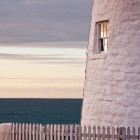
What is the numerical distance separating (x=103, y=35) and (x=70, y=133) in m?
5.35

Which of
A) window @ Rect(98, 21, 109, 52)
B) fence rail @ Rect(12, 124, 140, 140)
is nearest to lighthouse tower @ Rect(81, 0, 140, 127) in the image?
window @ Rect(98, 21, 109, 52)

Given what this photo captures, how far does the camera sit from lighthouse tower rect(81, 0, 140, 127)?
66.8ft

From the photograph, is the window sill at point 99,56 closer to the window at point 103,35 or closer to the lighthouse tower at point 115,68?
the lighthouse tower at point 115,68

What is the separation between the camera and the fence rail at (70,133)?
19.0 m

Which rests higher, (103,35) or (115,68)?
(103,35)

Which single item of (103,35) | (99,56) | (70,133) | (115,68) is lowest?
(70,133)

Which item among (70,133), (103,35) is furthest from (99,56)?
(70,133)

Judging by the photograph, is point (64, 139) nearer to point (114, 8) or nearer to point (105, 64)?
point (105, 64)

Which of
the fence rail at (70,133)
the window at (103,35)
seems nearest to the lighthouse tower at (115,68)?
the window at (103,35)

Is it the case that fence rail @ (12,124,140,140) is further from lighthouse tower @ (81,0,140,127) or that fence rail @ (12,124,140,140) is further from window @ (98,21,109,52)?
window @ (98,21,109,52)

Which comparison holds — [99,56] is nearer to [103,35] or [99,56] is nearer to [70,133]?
[103,35]

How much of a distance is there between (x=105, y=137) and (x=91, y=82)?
386 centimetres

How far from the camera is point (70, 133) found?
1956 cm

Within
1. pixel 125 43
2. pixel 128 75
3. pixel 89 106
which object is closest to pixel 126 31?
pixel 125 43
